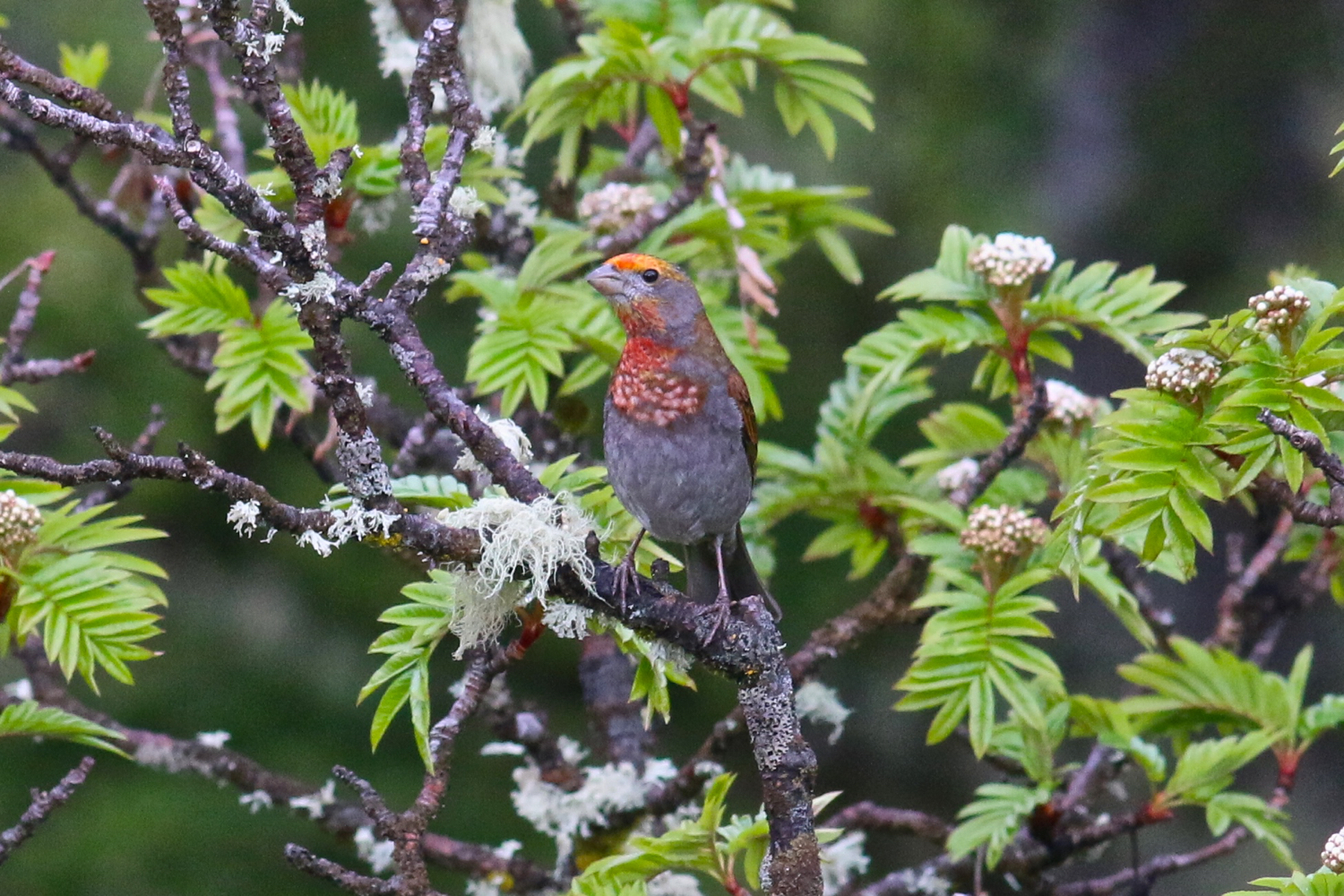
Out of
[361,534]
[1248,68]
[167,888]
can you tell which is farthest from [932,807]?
[361,534]

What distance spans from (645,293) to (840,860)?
162 centimetres

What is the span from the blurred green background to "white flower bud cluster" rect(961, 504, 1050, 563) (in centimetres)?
346

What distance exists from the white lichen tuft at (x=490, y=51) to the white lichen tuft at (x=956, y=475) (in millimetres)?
1714

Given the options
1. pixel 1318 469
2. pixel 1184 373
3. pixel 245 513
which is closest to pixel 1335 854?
pixel 1318 469

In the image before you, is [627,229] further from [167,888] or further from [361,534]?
[167,888]

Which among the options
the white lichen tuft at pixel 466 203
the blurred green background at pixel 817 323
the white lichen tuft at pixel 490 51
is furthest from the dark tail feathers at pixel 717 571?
the blurred green background at pixel 817 323

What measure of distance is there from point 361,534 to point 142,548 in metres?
4.96

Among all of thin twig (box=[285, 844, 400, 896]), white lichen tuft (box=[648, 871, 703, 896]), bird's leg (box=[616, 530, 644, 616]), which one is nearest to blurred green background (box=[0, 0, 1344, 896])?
white lichen tuft (box=[648, 871, 703, 896])

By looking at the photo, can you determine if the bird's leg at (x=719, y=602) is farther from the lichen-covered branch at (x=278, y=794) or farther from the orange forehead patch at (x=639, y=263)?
the lichen-covered branch at (x=278, y=794)

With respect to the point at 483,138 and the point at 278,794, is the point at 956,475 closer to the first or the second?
the point at 483,138

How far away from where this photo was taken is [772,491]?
3982 mm

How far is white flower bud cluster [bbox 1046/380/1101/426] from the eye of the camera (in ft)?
11.9

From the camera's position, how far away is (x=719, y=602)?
2.87 metres

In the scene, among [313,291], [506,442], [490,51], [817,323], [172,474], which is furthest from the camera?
[817,323]
